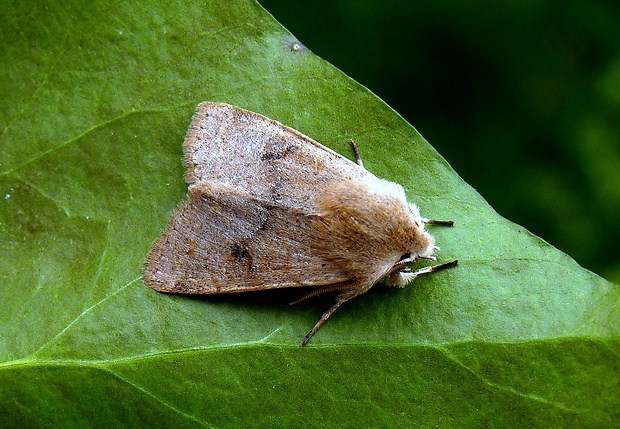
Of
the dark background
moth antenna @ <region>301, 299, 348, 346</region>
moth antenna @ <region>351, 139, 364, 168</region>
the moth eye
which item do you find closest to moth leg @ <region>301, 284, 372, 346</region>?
moth antenna @ <region>301, 299, 348, 346</region>

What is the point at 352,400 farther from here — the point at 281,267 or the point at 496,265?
the point at 496,265

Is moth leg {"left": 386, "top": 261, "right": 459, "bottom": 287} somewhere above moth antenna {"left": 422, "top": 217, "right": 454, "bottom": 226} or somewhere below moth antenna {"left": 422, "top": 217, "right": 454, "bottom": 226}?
below

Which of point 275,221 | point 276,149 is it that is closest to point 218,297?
point 275,221

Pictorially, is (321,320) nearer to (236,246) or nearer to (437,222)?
(236,246)

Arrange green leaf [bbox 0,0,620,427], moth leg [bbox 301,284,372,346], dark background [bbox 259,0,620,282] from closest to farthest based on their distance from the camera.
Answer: green leaf [bbox 0,0,620,427] < moth leg [bbox 301,284,372,346] < dark background [bbox 259,0,620,282]

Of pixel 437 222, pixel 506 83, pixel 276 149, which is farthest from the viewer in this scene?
pixel 506 83

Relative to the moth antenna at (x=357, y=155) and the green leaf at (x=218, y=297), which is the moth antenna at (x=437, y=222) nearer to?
the green leaf at (x=218, y=297)

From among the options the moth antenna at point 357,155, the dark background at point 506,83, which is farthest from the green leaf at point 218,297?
the dark background at point 506,83

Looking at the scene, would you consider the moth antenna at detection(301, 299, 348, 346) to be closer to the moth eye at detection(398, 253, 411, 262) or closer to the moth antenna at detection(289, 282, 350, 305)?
the moth antenna at detection(289, 282, 350, 305)
